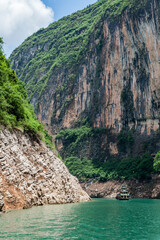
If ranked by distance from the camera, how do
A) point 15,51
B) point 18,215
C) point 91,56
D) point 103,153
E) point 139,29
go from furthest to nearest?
point 15,51 < point 91,56 < point 103,153 < point 139,29 < point 18,215

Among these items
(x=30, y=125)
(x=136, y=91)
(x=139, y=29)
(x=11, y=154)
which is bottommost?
(x=11, y=154)

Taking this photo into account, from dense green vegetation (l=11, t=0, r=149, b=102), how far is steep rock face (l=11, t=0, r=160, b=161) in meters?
1.88

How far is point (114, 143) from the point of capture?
3056 inches

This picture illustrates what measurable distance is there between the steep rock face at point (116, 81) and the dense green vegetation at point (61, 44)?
6.17 ft

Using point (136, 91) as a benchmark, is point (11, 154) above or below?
below

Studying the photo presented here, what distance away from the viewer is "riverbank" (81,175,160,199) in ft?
181

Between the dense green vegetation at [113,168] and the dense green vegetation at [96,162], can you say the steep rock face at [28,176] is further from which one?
the dense green vegetation at [96,162]

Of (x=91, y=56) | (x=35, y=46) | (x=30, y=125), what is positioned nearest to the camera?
(x=30, y=125)

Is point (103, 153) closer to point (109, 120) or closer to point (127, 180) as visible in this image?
point (109, 120)

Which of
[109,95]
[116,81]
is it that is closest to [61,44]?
A: [109,95]

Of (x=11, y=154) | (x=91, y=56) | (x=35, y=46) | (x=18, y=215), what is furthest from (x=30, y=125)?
(x=35, y=46)

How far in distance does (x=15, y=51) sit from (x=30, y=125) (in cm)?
14982

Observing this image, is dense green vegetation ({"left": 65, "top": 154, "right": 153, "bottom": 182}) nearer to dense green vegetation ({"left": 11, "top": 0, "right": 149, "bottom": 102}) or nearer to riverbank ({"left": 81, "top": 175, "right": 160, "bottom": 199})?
riverbank ({"left": 81, "top": 175, "right": 160, "bottom": 199})

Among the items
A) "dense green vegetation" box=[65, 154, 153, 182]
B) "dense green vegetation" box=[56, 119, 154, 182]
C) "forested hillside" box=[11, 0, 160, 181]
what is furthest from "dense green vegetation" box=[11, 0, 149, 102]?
"dense green vegetation" box=[65, 154, 153, 182]
